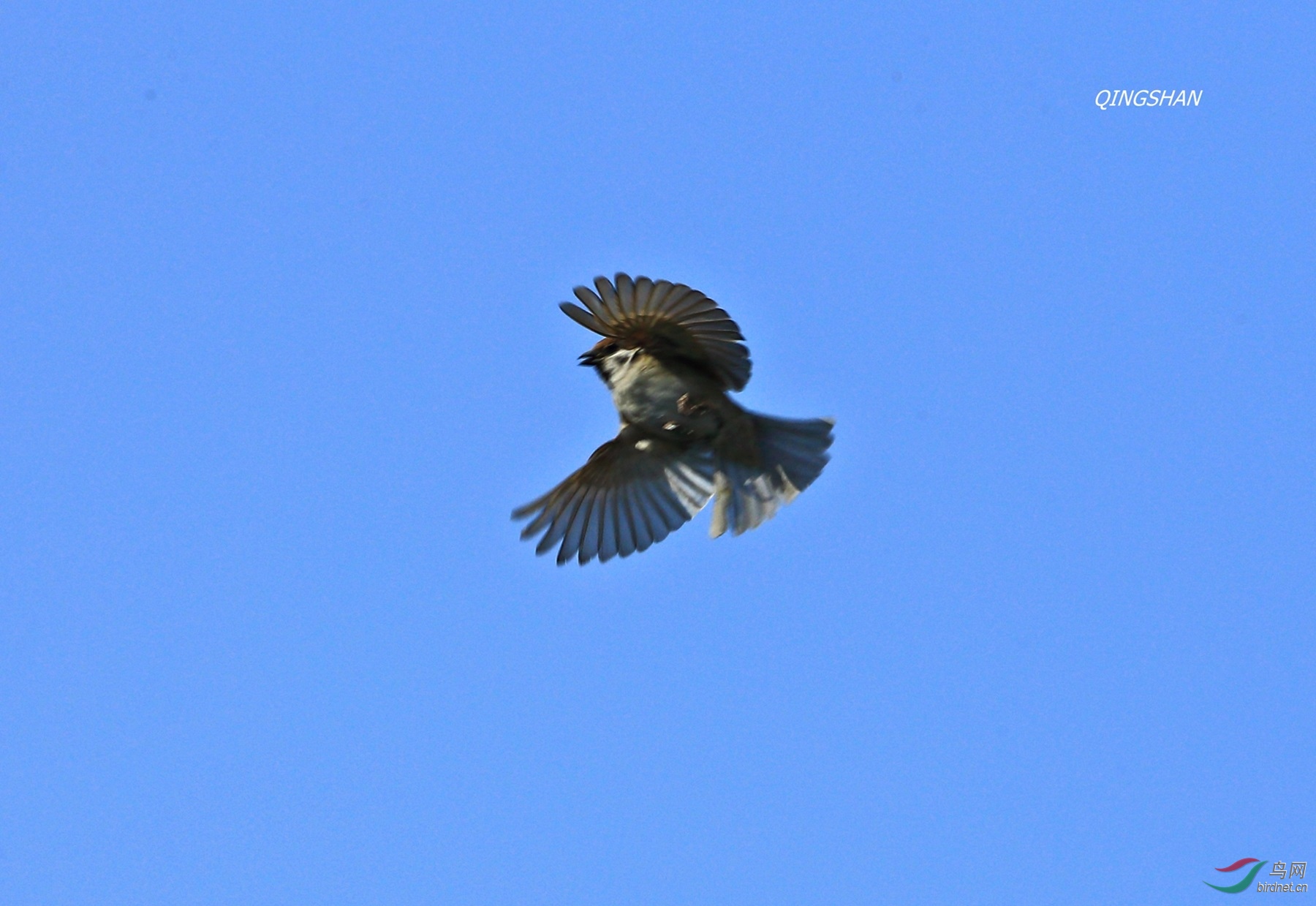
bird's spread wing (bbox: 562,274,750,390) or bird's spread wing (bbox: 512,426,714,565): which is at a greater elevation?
bird's spread wing (bbox: 562,274,750,390)

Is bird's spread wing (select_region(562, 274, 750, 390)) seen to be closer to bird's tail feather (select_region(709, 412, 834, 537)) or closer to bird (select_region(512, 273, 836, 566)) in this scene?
bird (select_region(512, 273, 836, 566))

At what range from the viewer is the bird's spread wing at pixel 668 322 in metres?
9.50

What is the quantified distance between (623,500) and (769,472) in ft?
3.18

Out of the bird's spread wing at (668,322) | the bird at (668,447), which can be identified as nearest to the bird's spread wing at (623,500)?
the bird at (668,447)

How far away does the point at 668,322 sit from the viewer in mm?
9805

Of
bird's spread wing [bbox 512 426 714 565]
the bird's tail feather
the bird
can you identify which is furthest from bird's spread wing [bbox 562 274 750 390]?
bird's spread wing [bbox 512 426 714 565]

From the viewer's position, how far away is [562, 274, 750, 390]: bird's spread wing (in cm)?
950

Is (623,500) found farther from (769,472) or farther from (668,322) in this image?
(668,322)

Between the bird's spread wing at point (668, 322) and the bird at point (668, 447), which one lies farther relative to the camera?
the bird at point (668, 447)

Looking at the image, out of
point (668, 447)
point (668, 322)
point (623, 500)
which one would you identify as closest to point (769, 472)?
point (668, 447)

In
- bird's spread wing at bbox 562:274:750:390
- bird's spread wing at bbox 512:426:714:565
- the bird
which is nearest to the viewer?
bird's spread wing at bbox 562:274:750:390

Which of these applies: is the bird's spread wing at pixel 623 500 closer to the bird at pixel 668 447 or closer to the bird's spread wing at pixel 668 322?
the bird at pixel 668 447

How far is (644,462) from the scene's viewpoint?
10602 mm

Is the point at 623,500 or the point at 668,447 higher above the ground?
the point at 668,447
